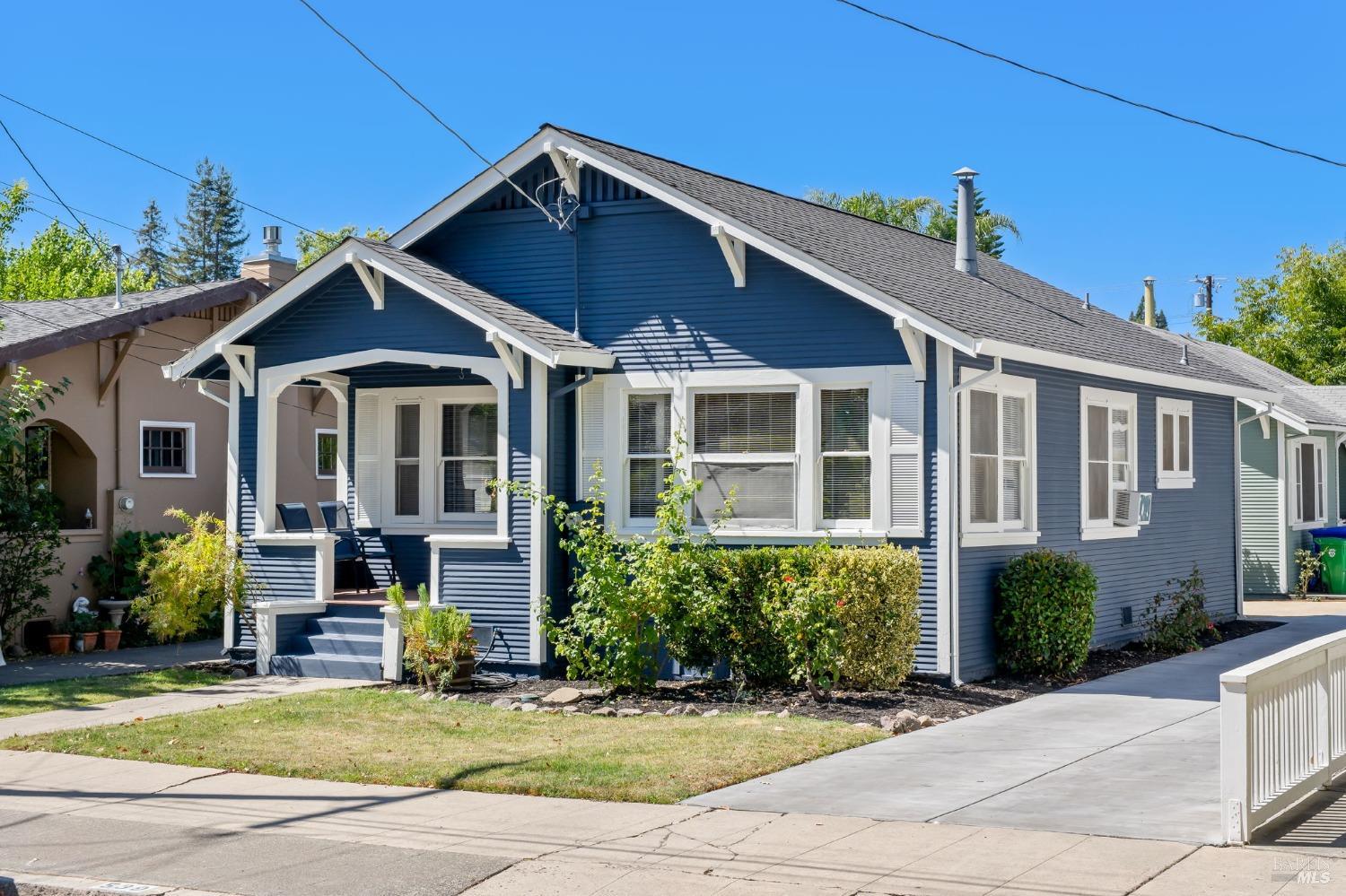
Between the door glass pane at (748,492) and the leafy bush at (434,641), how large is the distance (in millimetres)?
2547

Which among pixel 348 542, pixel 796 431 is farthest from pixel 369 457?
pixel 796 431

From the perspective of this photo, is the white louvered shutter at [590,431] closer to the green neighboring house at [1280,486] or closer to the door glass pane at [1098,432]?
the door glass pane at [1098,432]

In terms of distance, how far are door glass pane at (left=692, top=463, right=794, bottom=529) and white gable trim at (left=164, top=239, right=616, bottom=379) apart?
61.8 inches

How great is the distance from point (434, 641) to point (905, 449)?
4.67m

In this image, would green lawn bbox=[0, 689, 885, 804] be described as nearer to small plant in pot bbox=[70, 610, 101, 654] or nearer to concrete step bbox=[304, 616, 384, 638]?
concrete step bbox=[304, 616, 384, 638]

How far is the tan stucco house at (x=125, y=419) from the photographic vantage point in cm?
1903

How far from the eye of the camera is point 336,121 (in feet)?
85.5

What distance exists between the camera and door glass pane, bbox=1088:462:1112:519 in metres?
16.5

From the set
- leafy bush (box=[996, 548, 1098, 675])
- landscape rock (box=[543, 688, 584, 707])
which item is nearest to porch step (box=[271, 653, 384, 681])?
landscape rock (box=[543, 688, 584, 707])

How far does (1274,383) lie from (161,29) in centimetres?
2088

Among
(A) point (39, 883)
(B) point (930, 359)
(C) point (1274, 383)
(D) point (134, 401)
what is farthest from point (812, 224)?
(C) point (1274, 383)

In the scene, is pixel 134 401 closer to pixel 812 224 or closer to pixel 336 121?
pixel 336 121

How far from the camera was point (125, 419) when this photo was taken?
20188 mm

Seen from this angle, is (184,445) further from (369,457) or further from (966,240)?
(966,240)
